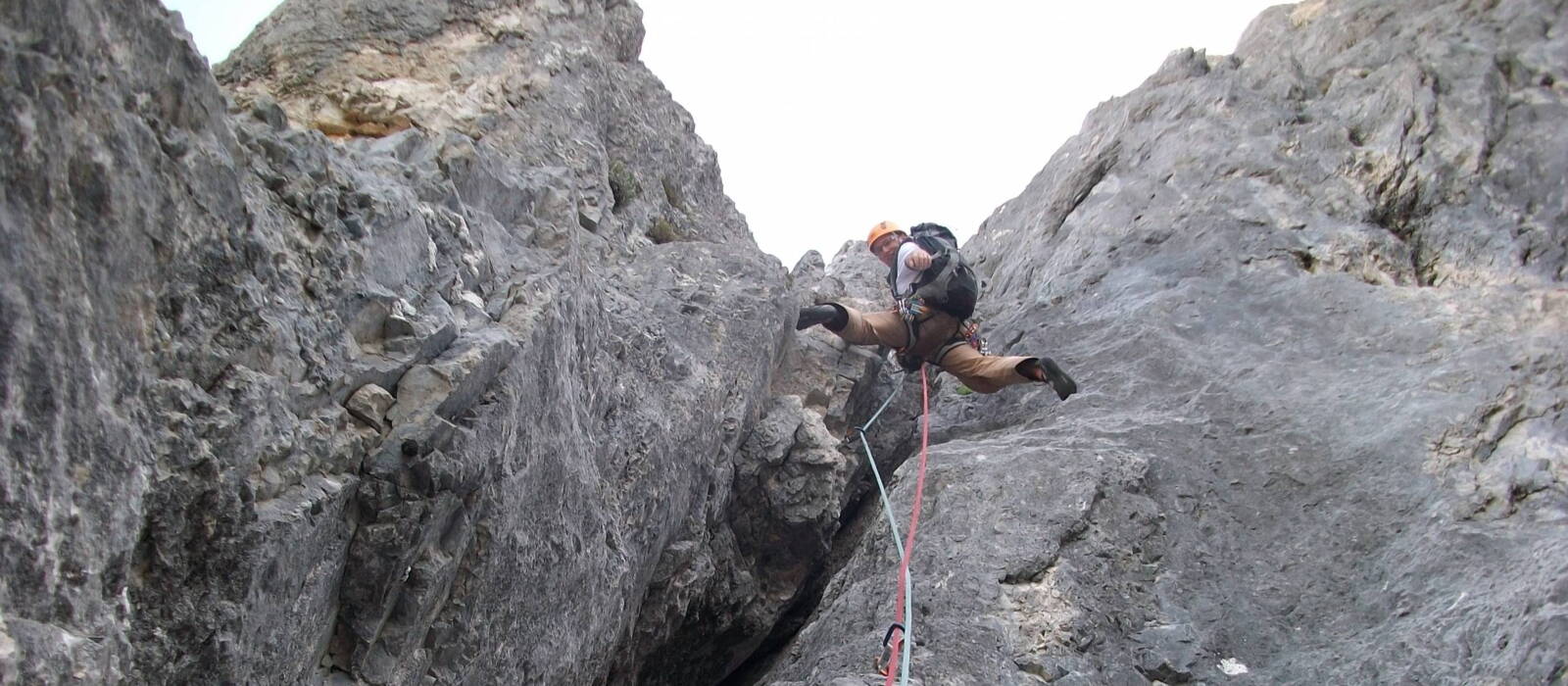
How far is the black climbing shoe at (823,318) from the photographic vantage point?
33.1ft

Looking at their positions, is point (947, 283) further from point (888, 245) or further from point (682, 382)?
point (682, 382)

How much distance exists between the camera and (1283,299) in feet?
27.8

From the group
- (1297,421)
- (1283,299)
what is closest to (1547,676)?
(1297,421)

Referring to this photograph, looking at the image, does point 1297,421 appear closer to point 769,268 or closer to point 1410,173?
point 1410,173

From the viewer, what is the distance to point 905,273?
1004cm

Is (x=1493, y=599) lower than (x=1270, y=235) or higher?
lower

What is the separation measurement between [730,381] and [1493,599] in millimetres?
5194

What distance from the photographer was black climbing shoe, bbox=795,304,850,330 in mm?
10094

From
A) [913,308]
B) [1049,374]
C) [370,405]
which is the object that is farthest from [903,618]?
[913,308]

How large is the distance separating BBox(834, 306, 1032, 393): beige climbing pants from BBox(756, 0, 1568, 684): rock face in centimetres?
32

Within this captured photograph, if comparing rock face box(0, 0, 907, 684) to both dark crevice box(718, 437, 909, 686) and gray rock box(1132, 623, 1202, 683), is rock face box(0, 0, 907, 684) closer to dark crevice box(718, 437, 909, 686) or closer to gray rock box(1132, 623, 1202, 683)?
dark crevice box(718, 437, 909, 686)

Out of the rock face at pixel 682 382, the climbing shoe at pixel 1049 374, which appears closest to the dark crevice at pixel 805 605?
the rock face at pixel 682 382

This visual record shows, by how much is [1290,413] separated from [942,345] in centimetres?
332

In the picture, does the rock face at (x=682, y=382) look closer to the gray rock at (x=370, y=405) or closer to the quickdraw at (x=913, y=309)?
the gray rock at (x=370, y=405)
